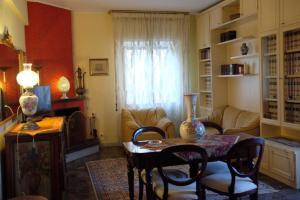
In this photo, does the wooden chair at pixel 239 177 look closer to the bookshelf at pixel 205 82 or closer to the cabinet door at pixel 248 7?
the cabinet door at pixel 248 7

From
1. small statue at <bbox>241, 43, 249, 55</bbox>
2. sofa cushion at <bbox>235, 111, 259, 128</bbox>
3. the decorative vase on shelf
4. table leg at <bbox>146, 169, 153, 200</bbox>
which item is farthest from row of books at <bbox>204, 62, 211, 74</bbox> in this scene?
table leg at <bbox>146, 169, 153, 200</bbox>

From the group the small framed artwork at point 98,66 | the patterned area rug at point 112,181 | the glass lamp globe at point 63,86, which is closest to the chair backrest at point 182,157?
the patterned area rug at point 112,181

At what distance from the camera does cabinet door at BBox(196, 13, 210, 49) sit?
6787 millimetres

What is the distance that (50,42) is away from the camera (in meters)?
6.32

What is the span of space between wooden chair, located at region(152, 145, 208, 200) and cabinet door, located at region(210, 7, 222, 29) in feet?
13.1

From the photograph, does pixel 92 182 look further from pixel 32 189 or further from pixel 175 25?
pixel 175 25

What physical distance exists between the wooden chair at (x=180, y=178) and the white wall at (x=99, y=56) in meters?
4.14

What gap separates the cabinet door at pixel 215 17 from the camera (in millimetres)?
6241

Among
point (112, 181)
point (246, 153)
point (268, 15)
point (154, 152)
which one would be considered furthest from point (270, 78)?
point (112, 181)

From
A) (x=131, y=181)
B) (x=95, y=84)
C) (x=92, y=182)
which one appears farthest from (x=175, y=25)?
(x=131, y=181)

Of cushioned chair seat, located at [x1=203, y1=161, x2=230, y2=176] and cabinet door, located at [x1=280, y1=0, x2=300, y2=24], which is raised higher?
cabinet door, located at [x1=280, y1=0, x2=300, y2=24]

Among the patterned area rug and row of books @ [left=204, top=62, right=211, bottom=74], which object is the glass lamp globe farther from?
row of books @ [left=204, top=62, right=211, bottom=74]

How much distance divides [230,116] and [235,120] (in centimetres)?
22

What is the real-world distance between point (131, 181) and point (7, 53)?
87.3 inches
